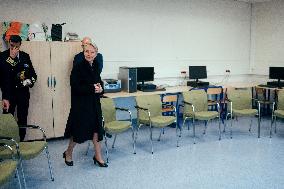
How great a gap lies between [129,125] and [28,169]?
1495 mm

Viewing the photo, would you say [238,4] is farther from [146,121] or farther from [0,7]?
[0,7]

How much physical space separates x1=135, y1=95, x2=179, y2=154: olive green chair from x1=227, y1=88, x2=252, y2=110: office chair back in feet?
4.80

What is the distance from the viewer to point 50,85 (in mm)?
5141

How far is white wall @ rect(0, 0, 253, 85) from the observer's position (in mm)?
5648

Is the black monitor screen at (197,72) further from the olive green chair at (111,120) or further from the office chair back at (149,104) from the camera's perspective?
the olive green chair at (111,120)

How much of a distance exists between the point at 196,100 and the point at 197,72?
1.47m

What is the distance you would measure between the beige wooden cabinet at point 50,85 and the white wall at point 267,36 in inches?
200

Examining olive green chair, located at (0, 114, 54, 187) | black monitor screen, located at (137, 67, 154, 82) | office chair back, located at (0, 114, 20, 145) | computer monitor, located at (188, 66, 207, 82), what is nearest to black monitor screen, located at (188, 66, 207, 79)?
computer monitor, located at (188, 66, 207, 82)

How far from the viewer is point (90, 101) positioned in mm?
3932

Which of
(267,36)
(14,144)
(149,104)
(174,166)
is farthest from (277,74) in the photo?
(14,144)

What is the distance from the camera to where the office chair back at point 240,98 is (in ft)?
19.7

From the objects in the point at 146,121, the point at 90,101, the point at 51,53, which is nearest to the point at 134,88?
the point at 146,121

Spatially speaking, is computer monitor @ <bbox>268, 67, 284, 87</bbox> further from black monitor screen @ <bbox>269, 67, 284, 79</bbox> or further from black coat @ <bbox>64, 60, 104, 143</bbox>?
black coat @ <bbox>64, 60, 104, 143</bbox>

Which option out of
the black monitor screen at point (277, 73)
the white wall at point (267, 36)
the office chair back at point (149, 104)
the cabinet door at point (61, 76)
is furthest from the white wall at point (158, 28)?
the office chair back at point (149, 104)
